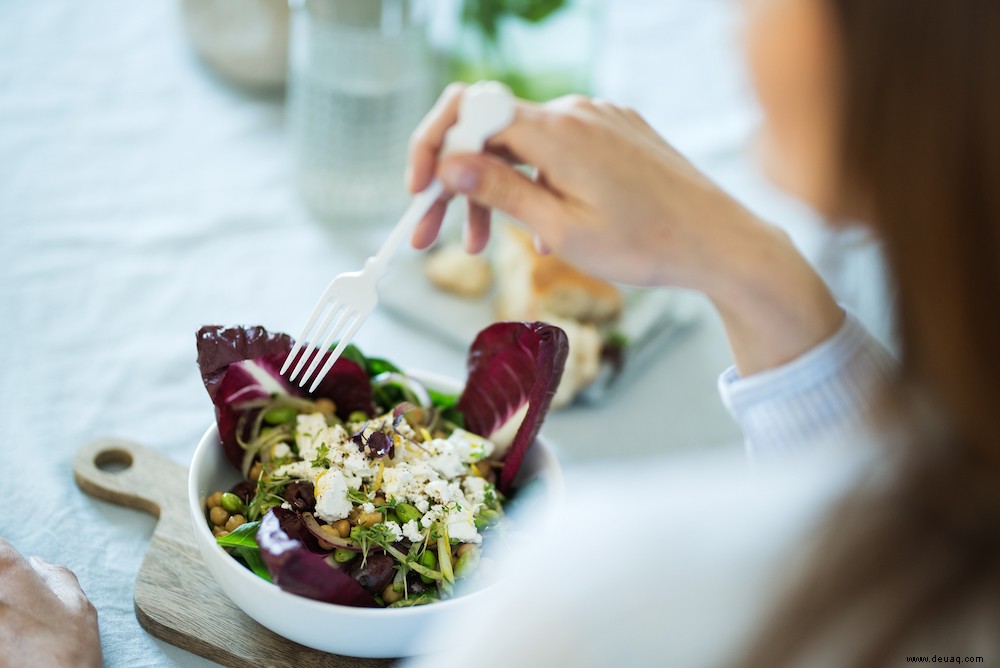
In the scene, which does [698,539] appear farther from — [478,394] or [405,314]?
[405,314]

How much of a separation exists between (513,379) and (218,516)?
0.31 metres

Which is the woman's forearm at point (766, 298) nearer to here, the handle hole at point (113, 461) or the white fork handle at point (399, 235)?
the white fork handle at point (399, 235)

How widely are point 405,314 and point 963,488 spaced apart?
2.99 feet

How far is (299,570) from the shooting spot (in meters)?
0.74

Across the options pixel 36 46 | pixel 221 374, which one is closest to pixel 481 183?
pixel 221 374

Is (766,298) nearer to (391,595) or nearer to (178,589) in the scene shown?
(391,595)

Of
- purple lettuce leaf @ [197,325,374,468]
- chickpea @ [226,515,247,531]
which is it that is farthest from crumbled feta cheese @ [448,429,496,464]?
chickpea @ [226,515,247,531]

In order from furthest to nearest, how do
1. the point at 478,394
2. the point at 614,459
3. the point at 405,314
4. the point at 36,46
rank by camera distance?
the point at 36,46 < the point at 405,314 < the point at 614,459 < the point at 478,394

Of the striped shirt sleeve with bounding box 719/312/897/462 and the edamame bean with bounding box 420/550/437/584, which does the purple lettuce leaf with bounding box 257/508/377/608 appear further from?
the striped shirt sleeve with bounding box 719/312/897/462

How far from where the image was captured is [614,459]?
47.0 inches

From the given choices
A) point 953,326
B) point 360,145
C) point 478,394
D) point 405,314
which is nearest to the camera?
point 953,326

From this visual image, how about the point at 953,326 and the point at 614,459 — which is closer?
the point at 953,326

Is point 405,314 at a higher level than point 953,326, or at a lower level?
lower

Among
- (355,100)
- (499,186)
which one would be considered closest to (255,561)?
(499,186)
